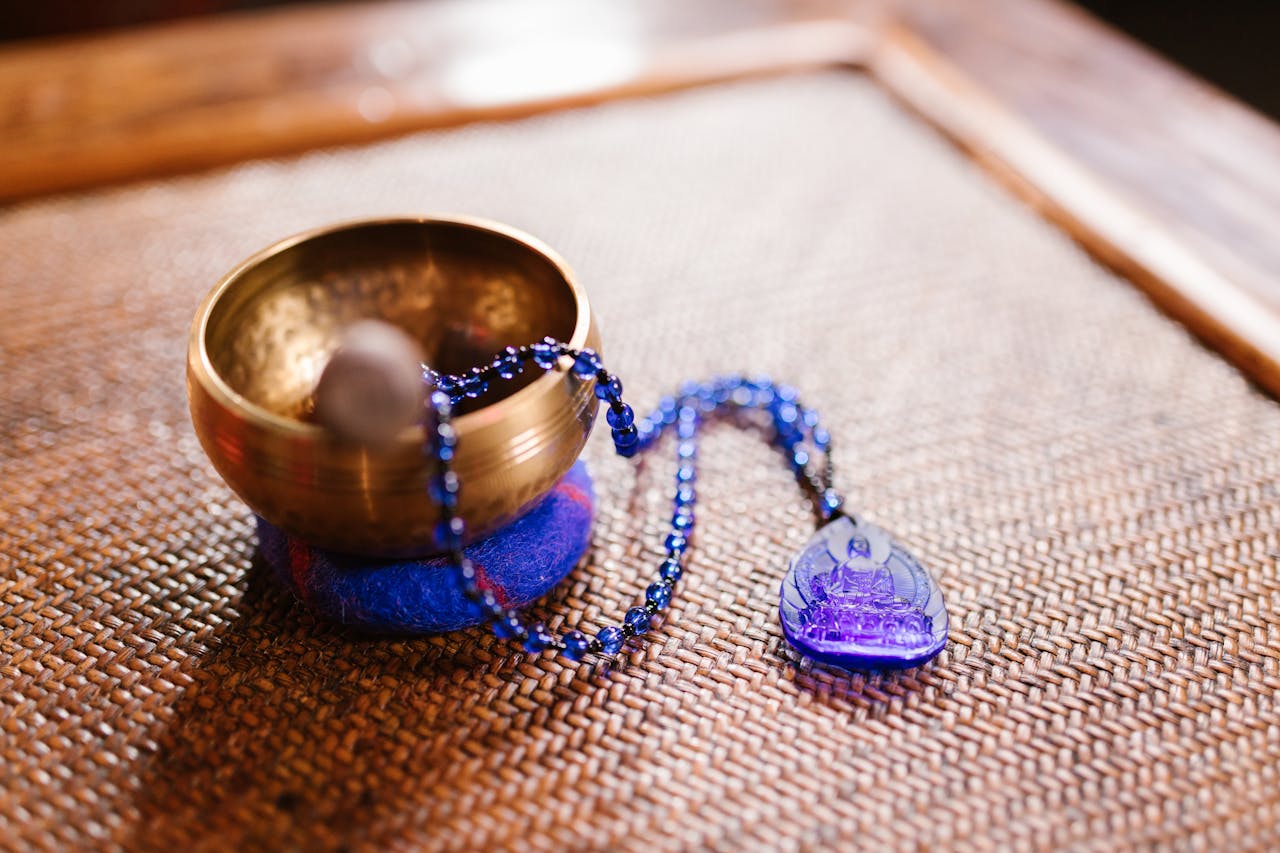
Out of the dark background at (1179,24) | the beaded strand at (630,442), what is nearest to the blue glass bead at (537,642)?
the beaded strand at (630,442)

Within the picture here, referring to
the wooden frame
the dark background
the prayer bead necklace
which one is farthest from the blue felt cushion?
the dark background

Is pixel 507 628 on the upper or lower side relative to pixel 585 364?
lower

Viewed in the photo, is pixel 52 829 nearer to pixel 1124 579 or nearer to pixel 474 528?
pixel 474 528

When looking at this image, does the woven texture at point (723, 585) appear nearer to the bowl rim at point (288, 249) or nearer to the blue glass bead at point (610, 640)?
the blue glass bead at point (610, 640)

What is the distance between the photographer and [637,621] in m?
0.53

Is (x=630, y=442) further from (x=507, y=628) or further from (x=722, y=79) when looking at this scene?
(x=722, y=79)

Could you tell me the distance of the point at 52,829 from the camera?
0.44 meters

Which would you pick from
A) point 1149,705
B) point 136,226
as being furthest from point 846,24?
point 1149,705

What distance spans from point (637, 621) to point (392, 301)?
234mm

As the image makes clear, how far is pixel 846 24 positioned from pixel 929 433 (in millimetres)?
664

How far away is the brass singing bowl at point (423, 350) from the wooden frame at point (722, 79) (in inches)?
18.7

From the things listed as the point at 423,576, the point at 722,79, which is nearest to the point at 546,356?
the point at 423,576

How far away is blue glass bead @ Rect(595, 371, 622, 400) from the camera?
48cm

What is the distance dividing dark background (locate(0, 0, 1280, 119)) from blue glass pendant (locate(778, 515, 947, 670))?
1546 millimetres
